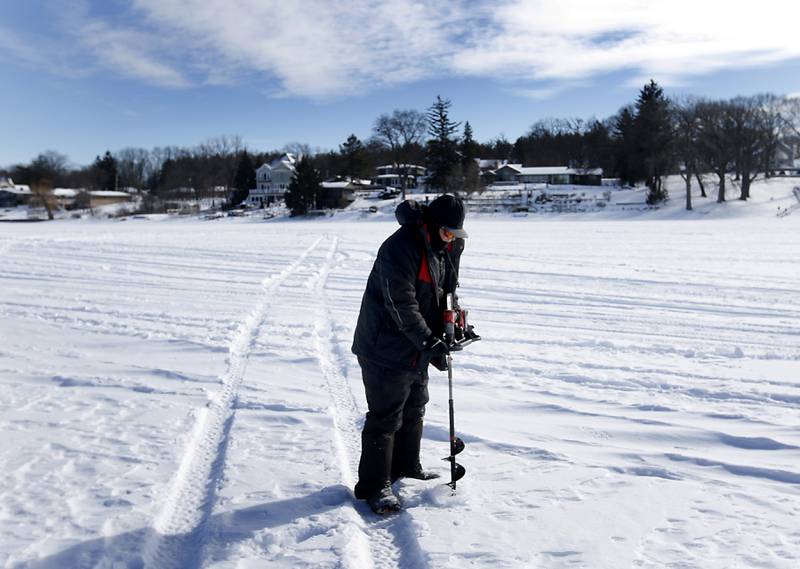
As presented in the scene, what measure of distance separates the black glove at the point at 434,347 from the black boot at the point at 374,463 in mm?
639

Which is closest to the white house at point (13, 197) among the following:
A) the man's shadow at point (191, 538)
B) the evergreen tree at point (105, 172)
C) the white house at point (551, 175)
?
the evergreen tree at point (105, 172)

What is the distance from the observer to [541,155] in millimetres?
106062

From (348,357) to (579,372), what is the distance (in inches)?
107

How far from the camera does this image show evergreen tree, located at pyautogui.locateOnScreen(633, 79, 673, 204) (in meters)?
53.6

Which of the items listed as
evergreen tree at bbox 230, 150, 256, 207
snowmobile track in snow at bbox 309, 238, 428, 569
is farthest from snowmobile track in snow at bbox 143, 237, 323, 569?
evergreen tree at bbox 230, 150, 256, 207

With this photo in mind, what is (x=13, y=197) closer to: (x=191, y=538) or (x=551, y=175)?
(x=551, y=175)

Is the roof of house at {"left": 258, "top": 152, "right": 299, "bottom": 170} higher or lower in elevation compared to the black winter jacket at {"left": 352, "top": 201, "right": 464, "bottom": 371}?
higher

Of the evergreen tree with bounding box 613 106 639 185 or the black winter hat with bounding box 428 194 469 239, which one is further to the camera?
the evergreen tree with bounding box 613 106 639 185

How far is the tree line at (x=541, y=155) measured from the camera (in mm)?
53875

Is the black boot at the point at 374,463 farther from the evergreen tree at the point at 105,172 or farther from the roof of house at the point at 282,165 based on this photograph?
the evergreen tree at the point at 105,172

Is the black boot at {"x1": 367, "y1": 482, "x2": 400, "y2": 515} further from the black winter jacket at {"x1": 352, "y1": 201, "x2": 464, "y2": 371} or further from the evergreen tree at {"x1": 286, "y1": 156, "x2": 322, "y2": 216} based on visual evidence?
the evergreen tree at {"x1": 286, "y1": 156, "x2": 322, "y2": 216}

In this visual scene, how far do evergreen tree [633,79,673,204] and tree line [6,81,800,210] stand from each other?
0.09m

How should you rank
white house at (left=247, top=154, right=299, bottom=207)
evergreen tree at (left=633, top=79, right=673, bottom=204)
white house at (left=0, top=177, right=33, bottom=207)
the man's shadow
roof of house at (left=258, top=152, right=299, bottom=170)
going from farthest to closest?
roof of house at (left=258, top=152, right=299, bottom=170), white house at (left=0, top=177, right=33, bottom=207), white house at (left=247, top=154, right=299, bottom=207), evergreen tree at (left=633, top=79, right=673, bottom=204), the man's shadow

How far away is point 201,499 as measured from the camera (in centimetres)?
392
